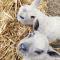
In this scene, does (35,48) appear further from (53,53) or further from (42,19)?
(42,19)

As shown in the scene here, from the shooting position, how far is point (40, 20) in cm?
304

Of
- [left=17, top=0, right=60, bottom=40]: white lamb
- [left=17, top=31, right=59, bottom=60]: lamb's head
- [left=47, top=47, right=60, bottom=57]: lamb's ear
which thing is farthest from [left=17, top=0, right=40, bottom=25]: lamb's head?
[left=47, top=47, right=60, bottom=57]: lamb's ear

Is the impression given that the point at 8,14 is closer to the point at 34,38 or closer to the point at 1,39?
the point at 1,39

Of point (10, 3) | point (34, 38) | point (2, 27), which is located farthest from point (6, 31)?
point (34, 38)

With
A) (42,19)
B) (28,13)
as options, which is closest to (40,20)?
(42,19)

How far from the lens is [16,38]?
342 centimetres

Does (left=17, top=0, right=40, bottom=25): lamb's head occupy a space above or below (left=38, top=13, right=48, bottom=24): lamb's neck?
above

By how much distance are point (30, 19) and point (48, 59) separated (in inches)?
26.3

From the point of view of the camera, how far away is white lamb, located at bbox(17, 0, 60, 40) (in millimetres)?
3027

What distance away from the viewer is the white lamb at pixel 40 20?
3.03 metres

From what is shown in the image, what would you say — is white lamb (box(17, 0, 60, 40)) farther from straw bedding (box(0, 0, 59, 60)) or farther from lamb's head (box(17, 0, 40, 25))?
straw bedding (box(0, 0, 59, 60))

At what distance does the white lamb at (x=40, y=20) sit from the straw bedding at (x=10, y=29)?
347 mm

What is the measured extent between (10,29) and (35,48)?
1.03 meters

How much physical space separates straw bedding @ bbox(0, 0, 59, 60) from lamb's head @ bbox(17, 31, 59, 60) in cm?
75
